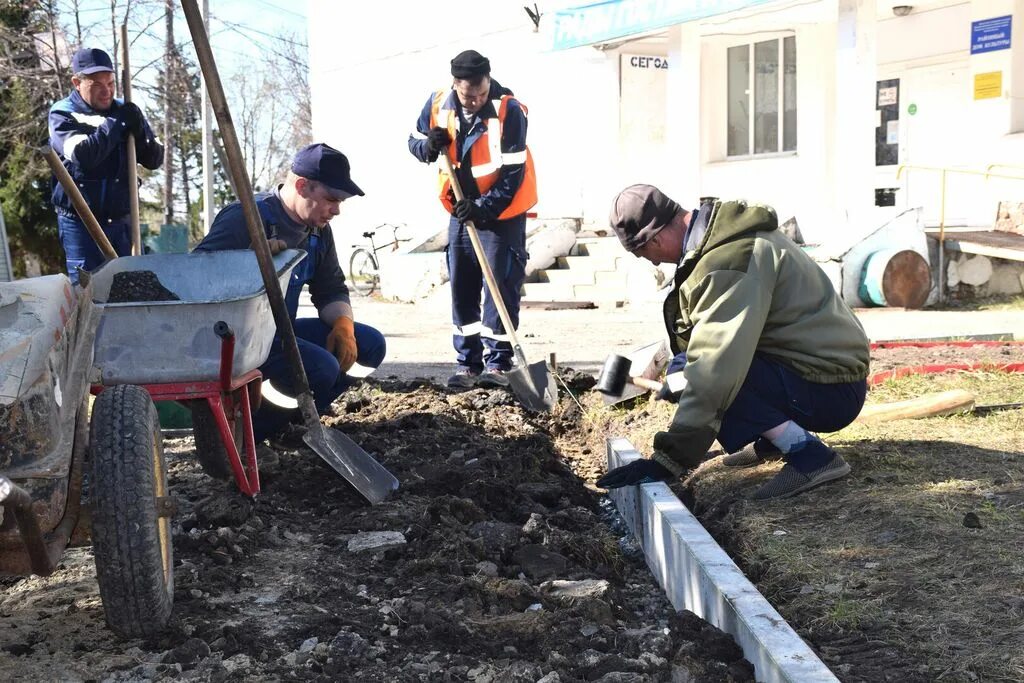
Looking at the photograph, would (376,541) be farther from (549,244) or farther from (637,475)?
(549,244)

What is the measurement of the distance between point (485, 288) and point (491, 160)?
86cm

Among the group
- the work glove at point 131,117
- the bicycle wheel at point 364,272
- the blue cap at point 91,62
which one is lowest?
the bicycle wheel at point 364,272

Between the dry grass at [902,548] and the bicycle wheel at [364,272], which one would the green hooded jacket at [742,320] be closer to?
the dry grass at [902,548]

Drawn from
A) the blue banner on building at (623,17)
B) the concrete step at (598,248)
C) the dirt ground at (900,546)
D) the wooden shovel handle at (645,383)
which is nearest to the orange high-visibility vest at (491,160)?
the wooden shovel handle at (645,383)

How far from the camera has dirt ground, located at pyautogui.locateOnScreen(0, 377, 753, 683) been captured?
9.75 ft

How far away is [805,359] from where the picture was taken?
420 centimetres

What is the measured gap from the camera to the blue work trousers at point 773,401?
423 centimetres

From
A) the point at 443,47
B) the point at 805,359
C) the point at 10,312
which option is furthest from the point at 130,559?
the point at 443,47

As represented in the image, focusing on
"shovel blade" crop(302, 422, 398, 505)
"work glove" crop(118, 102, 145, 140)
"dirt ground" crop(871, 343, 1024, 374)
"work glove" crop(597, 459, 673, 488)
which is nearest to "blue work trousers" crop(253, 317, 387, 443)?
"shovel blade" crop(302, 422, 398, 505)

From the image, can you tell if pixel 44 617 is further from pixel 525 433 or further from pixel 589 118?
pixel 589 118

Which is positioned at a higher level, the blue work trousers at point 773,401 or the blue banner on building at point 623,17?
the blue banner on building at point 623,17

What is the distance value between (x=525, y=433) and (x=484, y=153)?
7.21 feet

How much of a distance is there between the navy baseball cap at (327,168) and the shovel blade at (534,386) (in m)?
2.27

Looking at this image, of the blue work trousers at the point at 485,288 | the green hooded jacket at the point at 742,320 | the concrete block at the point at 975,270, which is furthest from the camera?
the concrete block at the point at 975,270
